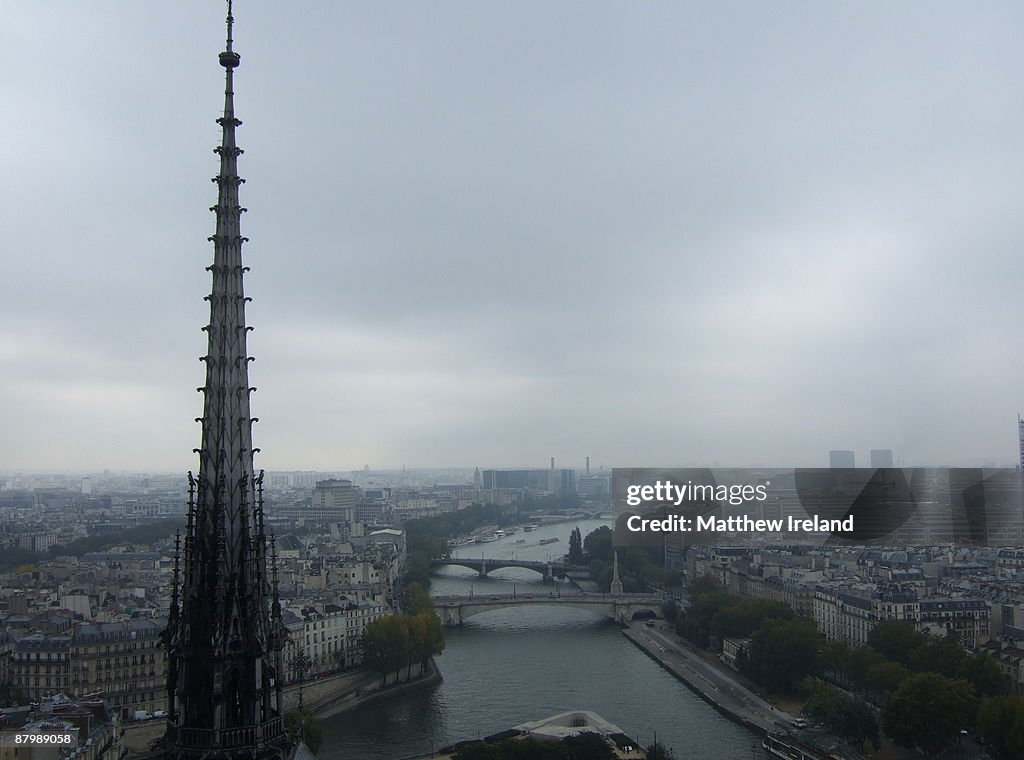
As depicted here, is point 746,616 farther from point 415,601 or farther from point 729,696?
point 415,601

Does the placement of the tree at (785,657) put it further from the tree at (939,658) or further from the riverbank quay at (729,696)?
the tree at (939,658)

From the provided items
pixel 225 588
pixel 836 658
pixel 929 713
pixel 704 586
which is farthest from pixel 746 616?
pixel 225 588

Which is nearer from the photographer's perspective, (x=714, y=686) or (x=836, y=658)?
(x=836, y=658)

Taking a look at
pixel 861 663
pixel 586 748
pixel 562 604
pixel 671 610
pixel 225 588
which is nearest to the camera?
pixel 225 588

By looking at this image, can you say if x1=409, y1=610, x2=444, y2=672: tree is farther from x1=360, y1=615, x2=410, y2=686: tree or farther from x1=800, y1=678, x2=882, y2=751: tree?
x1=800, y1=678, x2=882, y2=751: tree

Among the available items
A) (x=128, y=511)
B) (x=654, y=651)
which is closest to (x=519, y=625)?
(x=654, y=651)

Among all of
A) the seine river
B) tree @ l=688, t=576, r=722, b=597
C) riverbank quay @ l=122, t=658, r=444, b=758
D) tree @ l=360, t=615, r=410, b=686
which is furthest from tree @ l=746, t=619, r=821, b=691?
tree @ l=688, t=576, r=722, b=597
